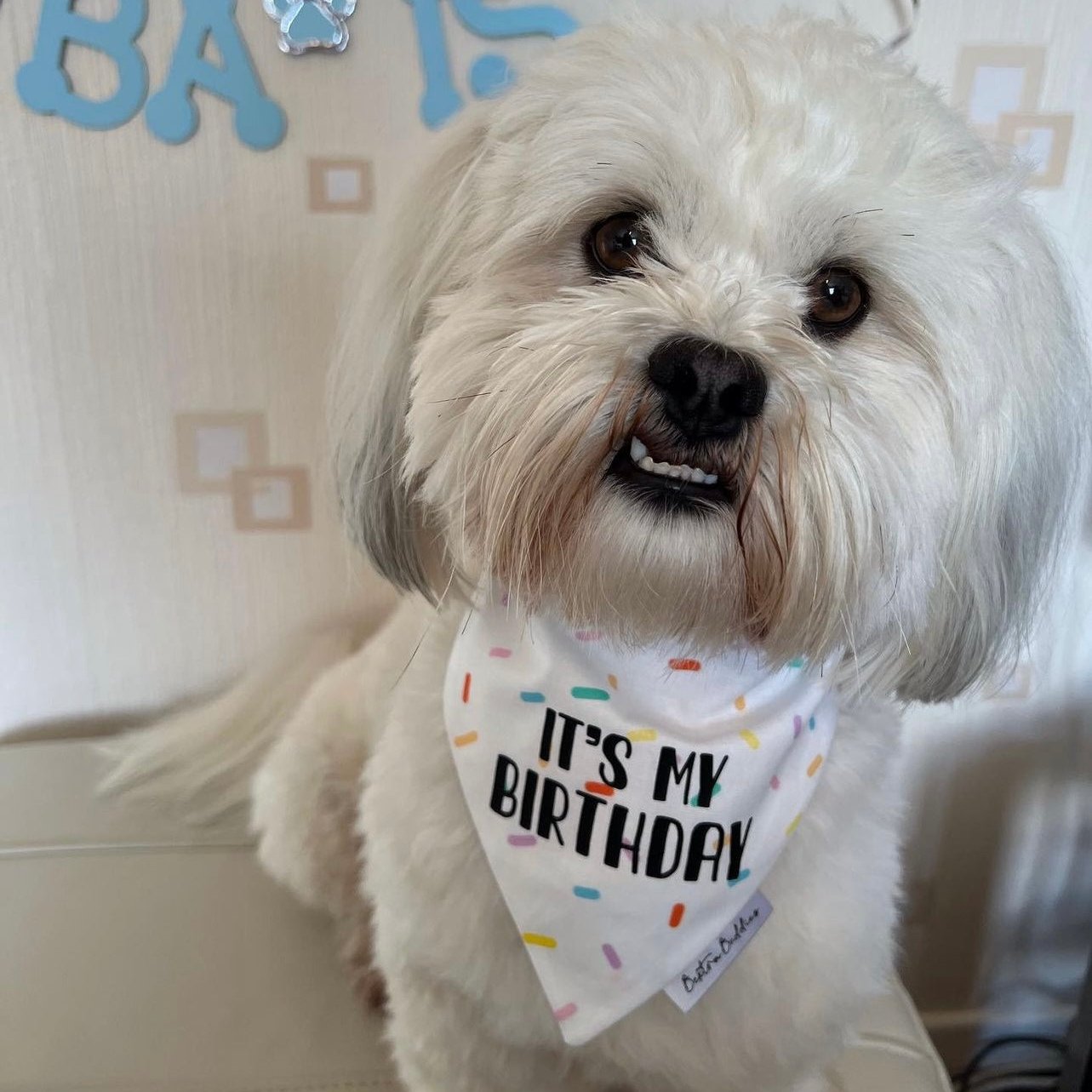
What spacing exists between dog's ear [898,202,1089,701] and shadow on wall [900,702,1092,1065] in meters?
→ 0.61

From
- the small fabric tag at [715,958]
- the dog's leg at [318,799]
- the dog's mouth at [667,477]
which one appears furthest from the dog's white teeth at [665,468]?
the dog's leg at [318,799]

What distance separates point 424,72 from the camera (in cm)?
100

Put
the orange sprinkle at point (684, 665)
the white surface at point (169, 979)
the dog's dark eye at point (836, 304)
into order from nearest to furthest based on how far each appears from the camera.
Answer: the dog's dark eye at point (836, 304) → the orange sprinkle at point (684, 665) → the white surface at point (169, 979)

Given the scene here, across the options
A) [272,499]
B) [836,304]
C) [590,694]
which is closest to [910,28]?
[836,304]

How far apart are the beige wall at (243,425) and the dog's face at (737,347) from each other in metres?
0.31

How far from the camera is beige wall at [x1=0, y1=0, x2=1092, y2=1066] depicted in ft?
3.29

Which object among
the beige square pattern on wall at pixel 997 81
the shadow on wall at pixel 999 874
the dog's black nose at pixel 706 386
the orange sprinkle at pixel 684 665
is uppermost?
the beige square pattern on wall at pixel 997 81

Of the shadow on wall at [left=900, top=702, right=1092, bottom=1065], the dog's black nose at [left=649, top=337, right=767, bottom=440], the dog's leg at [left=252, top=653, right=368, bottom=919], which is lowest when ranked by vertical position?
the shadow on wall at [left=900, top=702, right=1092, bottom=1065]

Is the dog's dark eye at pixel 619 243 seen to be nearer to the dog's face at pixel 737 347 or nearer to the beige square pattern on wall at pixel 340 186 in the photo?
the dog's face at pixel 737 347

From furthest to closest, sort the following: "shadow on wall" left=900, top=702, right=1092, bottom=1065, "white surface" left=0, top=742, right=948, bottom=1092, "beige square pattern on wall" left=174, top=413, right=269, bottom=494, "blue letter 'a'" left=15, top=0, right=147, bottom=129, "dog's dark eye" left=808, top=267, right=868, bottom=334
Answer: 1. "shadow on wall" left=900, top=702, right=1092, bottom=1065
2. "beige square pattern on wall" left=174, top=413, right=269, bottom=494
3. "blue letter 'a'" left=15, top=0, right=147, bottom=129
4. "white surface" left=0, top=742, right=948, bottom=1092
5. "dog's dark eye" left=808, top=267, right=868, bottom=334

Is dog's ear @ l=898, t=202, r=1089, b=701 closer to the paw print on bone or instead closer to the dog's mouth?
the dog's mouth

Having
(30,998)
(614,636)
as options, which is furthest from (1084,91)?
(30,998)

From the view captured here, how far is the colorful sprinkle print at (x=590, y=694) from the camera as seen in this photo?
29.1 inches

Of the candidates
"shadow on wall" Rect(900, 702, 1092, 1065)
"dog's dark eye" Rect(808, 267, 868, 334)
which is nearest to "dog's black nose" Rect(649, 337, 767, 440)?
"dog's dark eye" Rect(808, 267, 868, 334)
